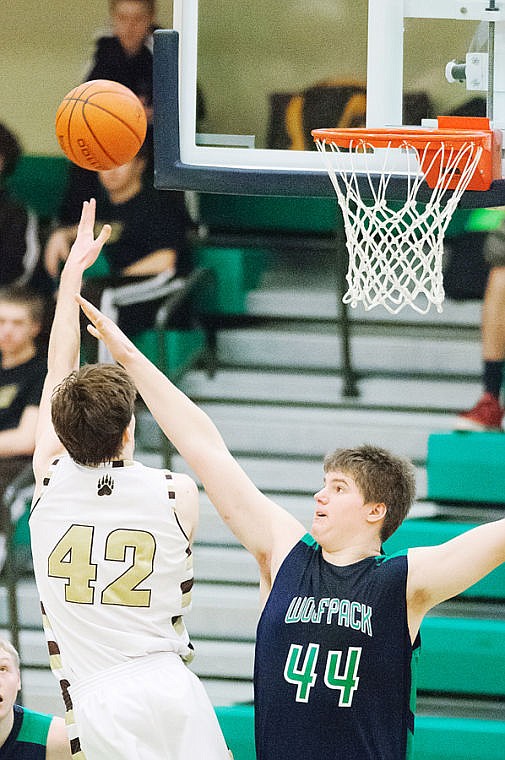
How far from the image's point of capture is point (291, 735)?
2635 mm

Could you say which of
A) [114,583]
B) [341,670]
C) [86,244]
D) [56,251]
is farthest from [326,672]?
[56,251]

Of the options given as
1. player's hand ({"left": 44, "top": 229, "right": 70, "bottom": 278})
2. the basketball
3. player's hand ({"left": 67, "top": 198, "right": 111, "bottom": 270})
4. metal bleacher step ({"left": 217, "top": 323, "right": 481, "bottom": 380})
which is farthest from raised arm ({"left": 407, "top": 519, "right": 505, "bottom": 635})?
player's hand ({"left": 44, "top": 229, "right": 70, "bottom": 278})

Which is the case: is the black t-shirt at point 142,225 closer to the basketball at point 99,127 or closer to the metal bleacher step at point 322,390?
the metal bleacher step at point 322,390

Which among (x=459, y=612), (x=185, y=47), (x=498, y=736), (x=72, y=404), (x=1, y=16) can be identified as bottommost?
(x=498, y=736)

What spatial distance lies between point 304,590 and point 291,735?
313 mm

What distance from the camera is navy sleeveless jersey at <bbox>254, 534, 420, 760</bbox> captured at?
261 centimetres

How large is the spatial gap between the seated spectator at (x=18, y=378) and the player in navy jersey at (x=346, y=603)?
3.05 metres

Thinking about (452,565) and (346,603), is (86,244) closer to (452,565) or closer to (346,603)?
(346,603)

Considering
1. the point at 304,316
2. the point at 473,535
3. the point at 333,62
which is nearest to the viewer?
the point at 473,535

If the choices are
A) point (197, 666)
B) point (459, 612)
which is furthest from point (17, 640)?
point (459, 612)

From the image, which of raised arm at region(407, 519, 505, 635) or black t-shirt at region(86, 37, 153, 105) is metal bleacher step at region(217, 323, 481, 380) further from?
raised arm at region(407, 519, 505, 635)

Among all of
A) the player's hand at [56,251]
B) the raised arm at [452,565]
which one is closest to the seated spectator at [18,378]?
the player's hand at [56,251]

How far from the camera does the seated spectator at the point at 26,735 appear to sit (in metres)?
3.33

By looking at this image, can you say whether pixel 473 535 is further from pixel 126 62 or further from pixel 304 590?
pixel 126 62
